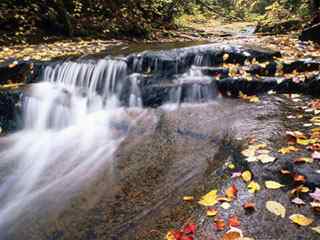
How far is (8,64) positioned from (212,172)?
5.23 meters

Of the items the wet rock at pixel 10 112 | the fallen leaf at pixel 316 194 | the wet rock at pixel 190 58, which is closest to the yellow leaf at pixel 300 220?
the fallen leaf at pixel 316 194

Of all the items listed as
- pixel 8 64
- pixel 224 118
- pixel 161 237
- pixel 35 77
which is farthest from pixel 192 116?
pixel 8 64

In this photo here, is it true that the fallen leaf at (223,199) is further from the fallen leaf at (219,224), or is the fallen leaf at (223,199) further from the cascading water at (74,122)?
the cascading water at (74,122)

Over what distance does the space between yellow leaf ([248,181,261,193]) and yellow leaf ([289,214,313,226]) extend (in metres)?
0.41

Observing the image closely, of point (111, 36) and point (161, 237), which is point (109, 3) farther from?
point (161, 237)

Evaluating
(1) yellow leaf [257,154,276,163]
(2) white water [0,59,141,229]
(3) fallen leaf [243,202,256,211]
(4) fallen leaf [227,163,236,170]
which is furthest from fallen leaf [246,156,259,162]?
(2) white water [0,59,141,229]

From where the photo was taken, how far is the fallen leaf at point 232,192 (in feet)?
9.07

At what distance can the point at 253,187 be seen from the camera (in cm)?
283

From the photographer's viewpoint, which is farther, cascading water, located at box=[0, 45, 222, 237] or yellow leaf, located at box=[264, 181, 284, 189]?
cascading water, located at box=[0, 45, 222, 237]

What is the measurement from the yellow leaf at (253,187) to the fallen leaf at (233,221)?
15.2 inches

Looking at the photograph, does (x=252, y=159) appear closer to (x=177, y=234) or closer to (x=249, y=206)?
(x=249, y=206)

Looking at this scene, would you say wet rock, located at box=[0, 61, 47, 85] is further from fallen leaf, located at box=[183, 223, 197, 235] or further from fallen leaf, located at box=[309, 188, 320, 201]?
fallen leaf, located at box=[309, 188, 320, 201]

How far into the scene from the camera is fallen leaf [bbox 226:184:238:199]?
2764 mm

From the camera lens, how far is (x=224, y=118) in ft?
15.0
